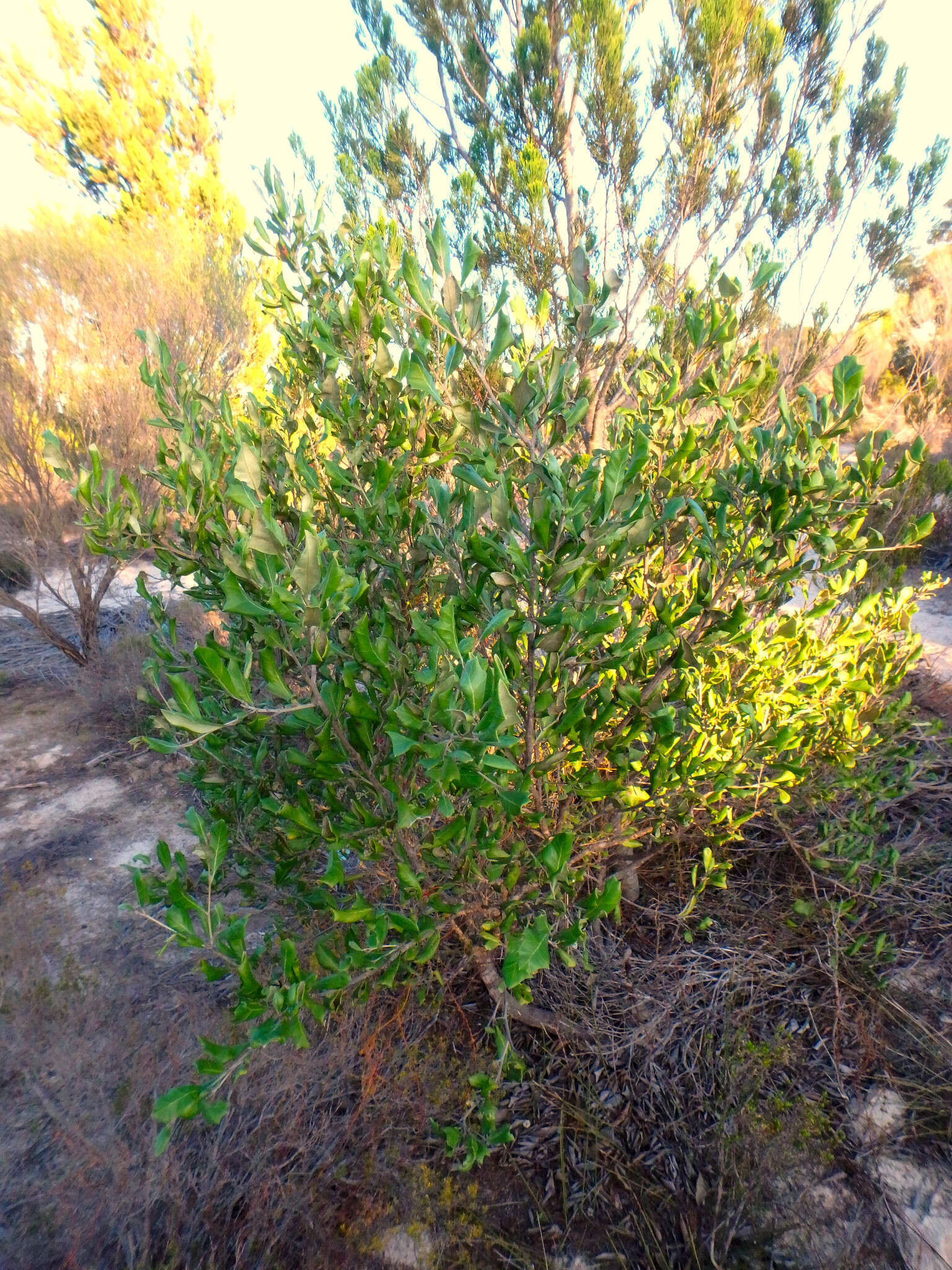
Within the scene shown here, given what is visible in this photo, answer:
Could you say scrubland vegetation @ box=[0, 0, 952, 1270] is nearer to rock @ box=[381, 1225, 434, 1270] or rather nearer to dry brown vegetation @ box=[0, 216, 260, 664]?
rock @ box=[381, 1225, 434, 1270]

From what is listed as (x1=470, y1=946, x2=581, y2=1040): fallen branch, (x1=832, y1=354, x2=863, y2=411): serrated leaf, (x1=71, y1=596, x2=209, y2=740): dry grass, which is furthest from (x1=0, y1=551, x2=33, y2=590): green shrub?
(x1=832, y1=354, x2=863, y2=411): serrated leaf

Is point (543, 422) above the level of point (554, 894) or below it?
above

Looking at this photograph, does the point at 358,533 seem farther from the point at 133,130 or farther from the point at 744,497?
the point at 133,130

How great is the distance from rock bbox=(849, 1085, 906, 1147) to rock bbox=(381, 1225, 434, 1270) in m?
1.16

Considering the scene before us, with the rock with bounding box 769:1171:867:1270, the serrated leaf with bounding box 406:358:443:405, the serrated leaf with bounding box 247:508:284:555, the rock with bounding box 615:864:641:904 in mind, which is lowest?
the rock with bounding box 769:1171:867:1270

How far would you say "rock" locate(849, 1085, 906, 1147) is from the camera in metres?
1.83

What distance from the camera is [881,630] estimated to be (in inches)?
86.4

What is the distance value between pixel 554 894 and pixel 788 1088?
1.10 m

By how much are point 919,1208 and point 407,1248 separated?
1.26 m

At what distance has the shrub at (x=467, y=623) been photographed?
121cm

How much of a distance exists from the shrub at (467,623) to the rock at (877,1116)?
2.26ft

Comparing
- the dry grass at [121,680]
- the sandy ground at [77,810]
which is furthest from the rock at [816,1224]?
the dry grass at [121,680]

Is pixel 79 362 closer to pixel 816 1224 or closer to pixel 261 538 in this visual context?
pixel 261 538

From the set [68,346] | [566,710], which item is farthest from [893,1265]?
[68,346]
